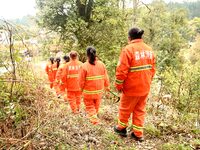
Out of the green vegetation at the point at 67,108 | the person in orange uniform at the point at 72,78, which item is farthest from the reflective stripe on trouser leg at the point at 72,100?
the green vegetation at the point at 67,108

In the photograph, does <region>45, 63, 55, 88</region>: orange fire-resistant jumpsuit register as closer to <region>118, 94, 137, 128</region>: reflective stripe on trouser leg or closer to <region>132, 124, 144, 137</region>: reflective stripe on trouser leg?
<region>118, 94, 137, 128</region>: reflective stripe on trouser leg

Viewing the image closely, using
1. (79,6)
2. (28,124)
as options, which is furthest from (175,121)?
(79,6)

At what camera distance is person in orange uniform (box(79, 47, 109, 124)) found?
251 inches

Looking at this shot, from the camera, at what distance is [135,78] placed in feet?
17.1

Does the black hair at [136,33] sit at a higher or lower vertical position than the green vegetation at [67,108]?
higher

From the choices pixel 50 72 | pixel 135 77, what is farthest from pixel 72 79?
pixel 50 72

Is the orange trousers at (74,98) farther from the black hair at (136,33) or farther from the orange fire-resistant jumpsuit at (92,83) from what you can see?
the black hair at (136,33)

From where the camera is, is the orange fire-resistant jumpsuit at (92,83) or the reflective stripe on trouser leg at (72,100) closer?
the orange fire-resistant jumpsuit at (92,83)

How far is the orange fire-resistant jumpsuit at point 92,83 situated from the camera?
639 cm

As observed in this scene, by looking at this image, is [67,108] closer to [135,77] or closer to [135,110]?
[135,110]

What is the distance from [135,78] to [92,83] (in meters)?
1.49

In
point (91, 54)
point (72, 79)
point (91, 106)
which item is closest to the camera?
A: point (91, 54)

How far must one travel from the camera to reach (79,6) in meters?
17.7

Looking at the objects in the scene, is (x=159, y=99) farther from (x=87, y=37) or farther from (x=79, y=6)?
(x=79, y=6)
